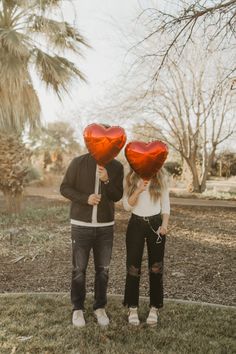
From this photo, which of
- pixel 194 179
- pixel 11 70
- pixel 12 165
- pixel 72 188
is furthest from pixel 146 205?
pixel 194 179

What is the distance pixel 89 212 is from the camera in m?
3.89

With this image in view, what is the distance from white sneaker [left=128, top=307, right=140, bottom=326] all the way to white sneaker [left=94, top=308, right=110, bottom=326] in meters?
0.20

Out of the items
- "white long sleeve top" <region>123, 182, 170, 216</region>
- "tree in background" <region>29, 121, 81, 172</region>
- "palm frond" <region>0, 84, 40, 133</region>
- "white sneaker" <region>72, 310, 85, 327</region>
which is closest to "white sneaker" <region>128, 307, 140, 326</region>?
"white sneaker" <region>72, 310, 85, 327</region>

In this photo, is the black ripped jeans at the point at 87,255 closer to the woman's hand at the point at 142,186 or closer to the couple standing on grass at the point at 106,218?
the couple standing on grass at the point at 106,218

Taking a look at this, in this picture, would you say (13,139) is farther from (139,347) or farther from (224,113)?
(224,113)

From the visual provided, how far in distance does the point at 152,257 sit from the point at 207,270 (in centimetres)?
263

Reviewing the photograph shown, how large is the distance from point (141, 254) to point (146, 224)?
0.96ft

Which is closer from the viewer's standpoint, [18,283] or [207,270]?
[18,283]

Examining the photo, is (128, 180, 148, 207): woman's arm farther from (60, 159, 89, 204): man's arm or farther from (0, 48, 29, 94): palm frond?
(0, 48, 29, 94): palm frond

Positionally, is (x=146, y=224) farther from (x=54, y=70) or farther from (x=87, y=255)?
(x=54, y=70)

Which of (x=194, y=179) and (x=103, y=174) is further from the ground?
(x=103, y=174)

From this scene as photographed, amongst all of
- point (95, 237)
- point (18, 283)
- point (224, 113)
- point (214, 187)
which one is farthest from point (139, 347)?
point (214, 187)

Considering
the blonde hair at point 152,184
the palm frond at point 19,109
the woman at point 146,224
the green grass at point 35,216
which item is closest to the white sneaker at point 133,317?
the woman at point 146,224

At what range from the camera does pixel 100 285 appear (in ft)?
13.3
